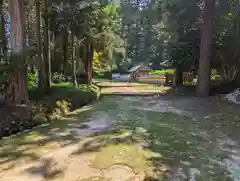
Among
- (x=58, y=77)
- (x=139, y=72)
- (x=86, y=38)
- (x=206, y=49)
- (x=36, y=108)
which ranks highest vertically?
(x=86, y=38)

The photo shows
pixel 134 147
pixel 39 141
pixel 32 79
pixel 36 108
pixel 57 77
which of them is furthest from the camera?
pixel 57 77

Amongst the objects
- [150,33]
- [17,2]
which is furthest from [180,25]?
[150,33]

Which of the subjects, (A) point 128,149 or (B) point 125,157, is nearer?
(B) point 125,157

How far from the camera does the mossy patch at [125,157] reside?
4.41m

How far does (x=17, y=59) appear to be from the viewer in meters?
7.73

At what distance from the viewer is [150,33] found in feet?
139

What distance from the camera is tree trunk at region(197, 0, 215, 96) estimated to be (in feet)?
40.0

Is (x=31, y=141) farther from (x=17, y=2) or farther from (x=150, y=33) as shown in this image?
(x=150, y=33)

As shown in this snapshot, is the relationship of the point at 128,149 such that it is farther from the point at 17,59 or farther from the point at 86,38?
the point at 86,38

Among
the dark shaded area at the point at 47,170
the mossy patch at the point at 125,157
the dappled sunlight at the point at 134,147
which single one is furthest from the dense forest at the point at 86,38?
the mossy patch at the point at 125,157

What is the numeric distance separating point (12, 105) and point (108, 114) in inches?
127

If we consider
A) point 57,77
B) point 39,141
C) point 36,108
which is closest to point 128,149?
point 39,141

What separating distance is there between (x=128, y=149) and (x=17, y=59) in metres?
4.61

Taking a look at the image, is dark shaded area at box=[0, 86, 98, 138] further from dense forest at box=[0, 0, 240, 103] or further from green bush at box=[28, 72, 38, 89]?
green bush at box=[28, 72, 38, 89]
